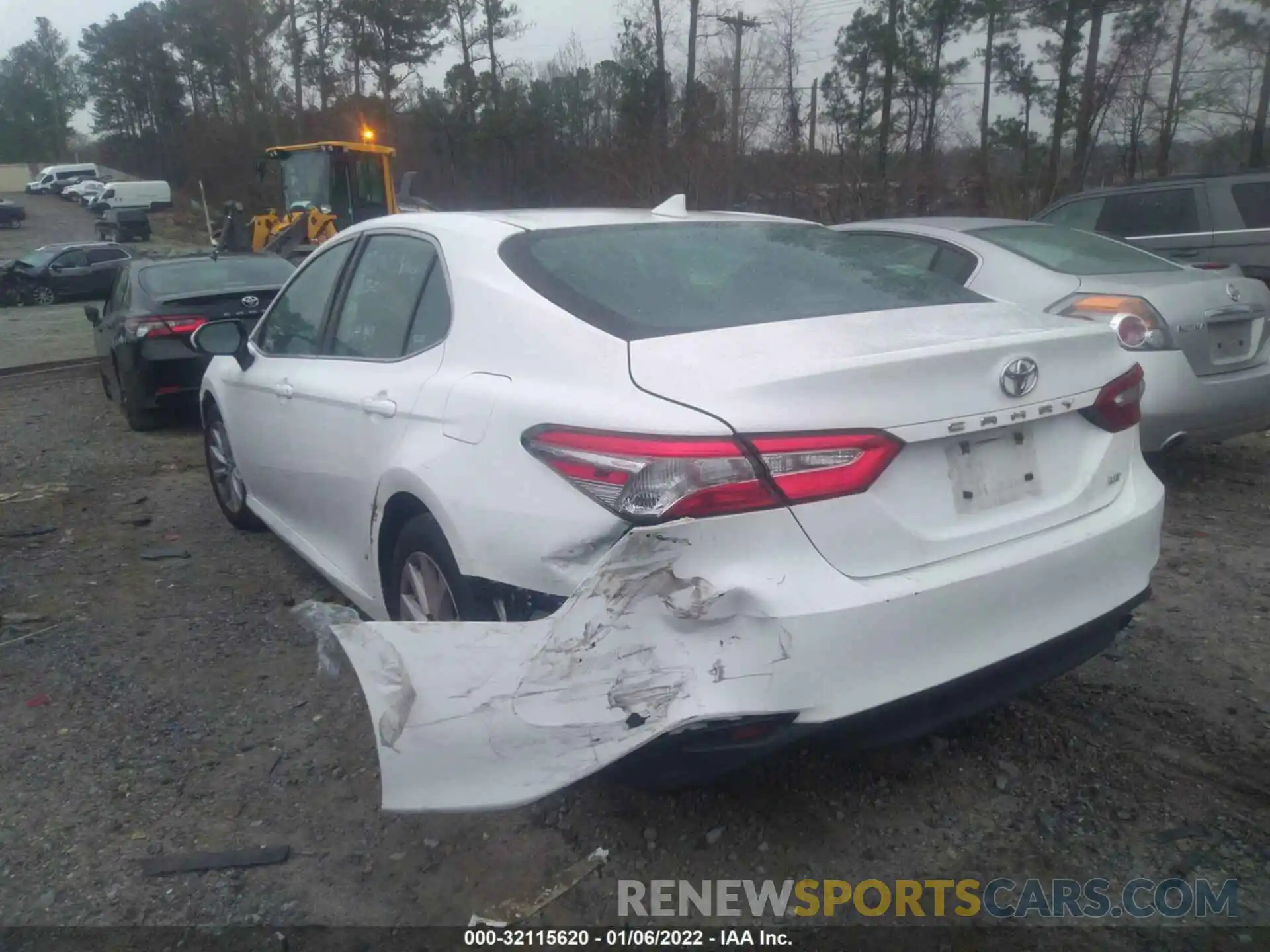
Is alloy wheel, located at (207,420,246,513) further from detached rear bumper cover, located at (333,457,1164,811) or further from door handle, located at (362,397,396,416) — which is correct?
detached rear bumper cover, located at (333,457,1164,811)

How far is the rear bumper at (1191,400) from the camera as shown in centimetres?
526

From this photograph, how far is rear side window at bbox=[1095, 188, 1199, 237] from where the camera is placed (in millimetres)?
9570

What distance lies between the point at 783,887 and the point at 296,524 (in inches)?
104

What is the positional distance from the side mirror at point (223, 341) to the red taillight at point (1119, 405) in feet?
11.6

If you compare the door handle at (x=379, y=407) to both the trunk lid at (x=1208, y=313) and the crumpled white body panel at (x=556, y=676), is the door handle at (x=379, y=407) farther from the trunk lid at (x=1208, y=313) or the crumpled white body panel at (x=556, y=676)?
the trunk lid at (x=1208, y=313)

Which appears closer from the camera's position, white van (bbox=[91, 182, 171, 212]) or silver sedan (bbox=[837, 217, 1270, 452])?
silver sedan (bbox=[837, 217, 1270, 452])

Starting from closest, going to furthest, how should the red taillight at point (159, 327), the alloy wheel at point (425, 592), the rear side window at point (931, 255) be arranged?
1. the alloy wheel at point (425, 592)
2. the rear side window at point (931, 255)
3. the red taillight at point (159, 327)

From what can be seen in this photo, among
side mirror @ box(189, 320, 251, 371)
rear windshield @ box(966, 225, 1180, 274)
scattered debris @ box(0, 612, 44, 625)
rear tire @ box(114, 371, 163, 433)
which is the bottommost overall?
scattered debris @ box(0, 612, 44, 625)

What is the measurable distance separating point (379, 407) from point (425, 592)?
0.62 metres

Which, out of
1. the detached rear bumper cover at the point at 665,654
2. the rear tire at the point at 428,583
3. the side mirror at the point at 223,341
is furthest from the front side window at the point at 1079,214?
the detached rear bumper cover at the point at 665,654

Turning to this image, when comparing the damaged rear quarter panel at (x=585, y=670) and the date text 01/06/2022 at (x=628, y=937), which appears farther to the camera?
the date text 01/06/2022 at (x=628, y=937)

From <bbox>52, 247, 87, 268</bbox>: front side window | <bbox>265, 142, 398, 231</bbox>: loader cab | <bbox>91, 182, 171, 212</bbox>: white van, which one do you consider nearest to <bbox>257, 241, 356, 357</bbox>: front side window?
<bbox>265, 142, 398, 231</bbox>: loader cab

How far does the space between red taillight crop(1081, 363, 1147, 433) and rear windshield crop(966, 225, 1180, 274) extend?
2.90m

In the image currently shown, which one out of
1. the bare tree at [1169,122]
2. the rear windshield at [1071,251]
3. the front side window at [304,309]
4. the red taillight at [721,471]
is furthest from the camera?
the bare tree at [1169,122]
